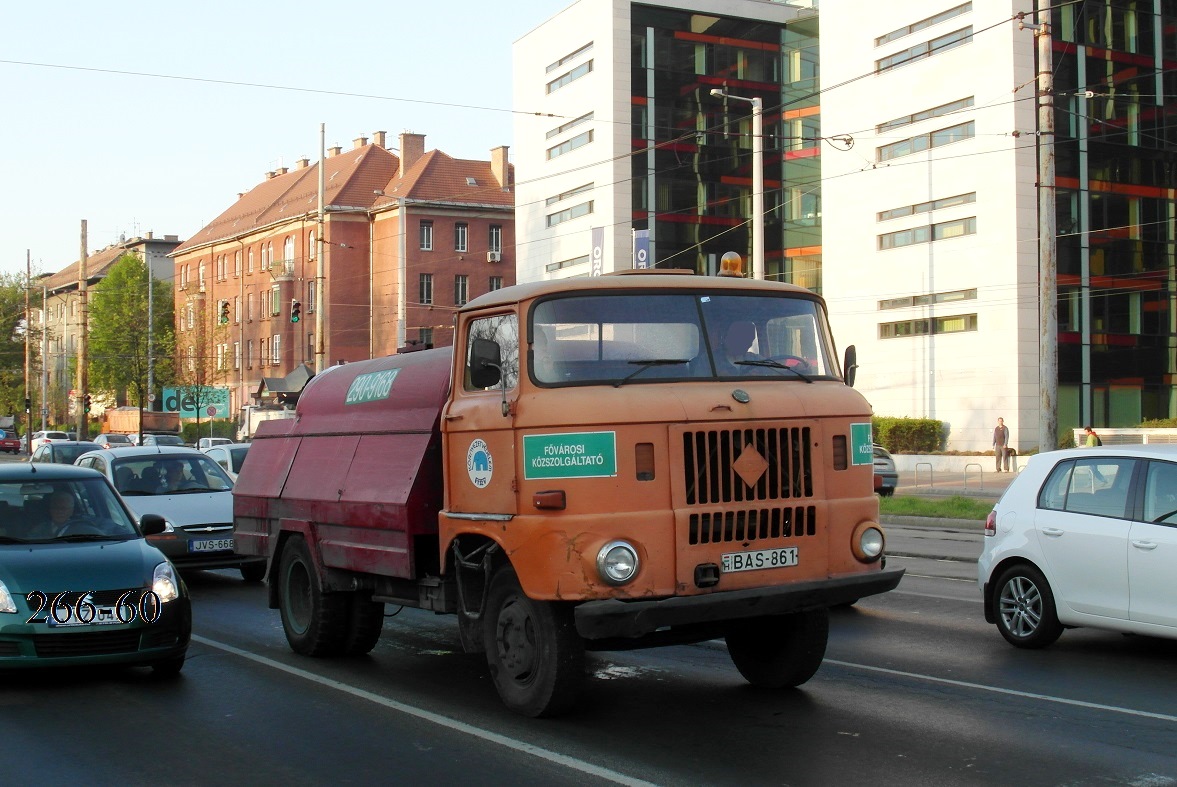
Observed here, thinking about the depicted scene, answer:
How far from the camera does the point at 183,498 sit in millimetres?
15953

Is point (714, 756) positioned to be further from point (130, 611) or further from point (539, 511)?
point (130, 611)

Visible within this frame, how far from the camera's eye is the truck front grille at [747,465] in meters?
7.38

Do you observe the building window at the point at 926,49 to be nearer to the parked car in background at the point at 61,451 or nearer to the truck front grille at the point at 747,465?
the parked car in background at the point at 61,451

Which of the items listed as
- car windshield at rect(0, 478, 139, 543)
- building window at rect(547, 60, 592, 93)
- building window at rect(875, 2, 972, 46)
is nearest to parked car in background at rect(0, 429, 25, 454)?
building window at rect(547, 60, 592, 93)

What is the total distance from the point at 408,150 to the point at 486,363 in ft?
254

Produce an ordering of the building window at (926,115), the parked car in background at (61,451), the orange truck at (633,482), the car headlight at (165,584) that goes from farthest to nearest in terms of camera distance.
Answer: the building window at (926,115) < the parked car in background at (61,451) < the car headlight at (165,584) < the orange truck at (633,482)

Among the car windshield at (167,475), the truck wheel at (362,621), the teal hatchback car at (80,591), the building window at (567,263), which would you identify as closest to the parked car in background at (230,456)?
the car windshield at (167,475)

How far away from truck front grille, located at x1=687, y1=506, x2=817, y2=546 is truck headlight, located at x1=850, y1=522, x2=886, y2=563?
336 mm

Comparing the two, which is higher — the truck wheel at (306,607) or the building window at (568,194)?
the building window at (568,194)

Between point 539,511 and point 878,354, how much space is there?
149 ft

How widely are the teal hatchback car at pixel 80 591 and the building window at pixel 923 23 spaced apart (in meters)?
43.0

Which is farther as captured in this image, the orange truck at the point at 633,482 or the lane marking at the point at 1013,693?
the lane marking at the point at 1013,693

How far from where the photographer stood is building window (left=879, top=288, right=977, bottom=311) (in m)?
47.5

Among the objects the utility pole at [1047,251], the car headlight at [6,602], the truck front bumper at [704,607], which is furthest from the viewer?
the utility pole at [1047,251]
